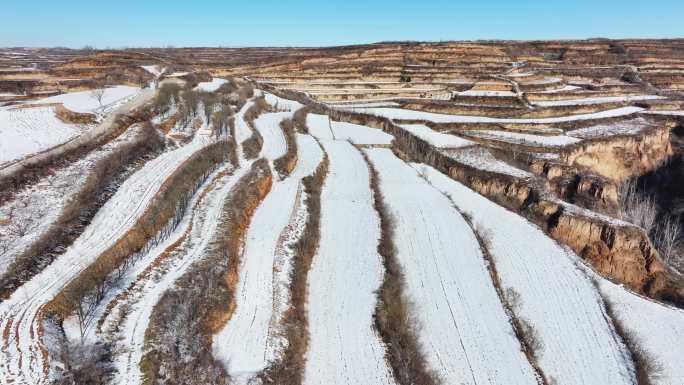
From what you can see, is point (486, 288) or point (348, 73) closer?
point (486, 288)

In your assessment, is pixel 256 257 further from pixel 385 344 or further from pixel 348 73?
pixel 348 73

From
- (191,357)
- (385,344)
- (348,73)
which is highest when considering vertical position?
(348,73)

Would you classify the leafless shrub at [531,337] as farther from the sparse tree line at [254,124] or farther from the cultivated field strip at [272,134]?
the sparse tree line at [254,124]

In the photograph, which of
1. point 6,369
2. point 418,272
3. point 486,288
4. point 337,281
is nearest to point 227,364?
point 6,369

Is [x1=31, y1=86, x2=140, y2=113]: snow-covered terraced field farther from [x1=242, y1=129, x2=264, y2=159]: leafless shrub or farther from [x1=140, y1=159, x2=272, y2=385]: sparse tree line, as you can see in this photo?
[x1=140, y1=159, x2=272, y2=385]: sparse tree line

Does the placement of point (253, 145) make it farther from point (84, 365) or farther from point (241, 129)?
point (84, 365)

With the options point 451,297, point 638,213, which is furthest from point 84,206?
point 638,213

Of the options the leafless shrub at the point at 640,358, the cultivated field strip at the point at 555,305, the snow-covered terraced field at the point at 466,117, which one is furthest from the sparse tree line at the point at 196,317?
the snow-covered terraced field at the point at 466,117
